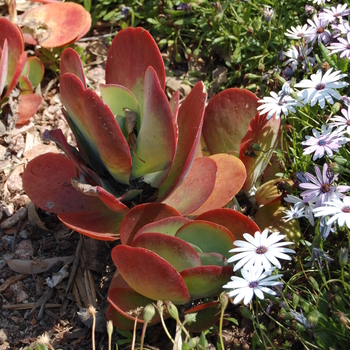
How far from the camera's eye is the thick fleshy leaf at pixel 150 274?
134 centimetres

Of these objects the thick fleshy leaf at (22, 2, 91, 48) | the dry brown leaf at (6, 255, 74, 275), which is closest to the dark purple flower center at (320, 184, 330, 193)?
the dry brown leaf at (6, 255, 74, 275)

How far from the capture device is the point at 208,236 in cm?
151

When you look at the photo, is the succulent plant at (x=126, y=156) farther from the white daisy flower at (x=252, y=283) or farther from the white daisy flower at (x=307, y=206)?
the white daisy flower at (x=252, y=283)

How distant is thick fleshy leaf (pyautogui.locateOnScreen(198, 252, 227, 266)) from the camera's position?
1445 millimetres

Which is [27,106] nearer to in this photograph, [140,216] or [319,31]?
[140,216]

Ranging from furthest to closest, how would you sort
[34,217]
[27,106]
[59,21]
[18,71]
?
[59,21]
[27,106]
[18,71]
[34,217]

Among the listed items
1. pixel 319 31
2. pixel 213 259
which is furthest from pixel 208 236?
pixel 319 31

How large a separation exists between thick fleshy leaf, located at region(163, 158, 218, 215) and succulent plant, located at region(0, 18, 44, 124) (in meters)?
0.91

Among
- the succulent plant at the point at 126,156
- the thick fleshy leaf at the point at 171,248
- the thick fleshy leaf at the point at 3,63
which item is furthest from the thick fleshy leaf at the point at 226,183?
the thick fleshy leaf at the point at 3,63

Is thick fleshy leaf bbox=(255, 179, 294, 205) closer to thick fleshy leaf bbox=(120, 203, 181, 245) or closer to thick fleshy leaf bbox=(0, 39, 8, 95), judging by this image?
thick fleshy leaf bbox=(120, 203, 181, 245)

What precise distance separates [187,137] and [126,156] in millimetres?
217

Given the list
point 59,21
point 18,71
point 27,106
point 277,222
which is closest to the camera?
point 277,222

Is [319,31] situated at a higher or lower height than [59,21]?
higher

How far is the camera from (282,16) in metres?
2.42
